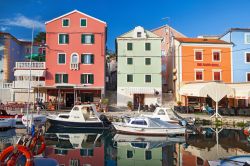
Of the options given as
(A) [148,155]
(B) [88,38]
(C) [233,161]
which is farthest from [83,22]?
(C) [233,161]

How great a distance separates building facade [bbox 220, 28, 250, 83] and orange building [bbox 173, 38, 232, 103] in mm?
902

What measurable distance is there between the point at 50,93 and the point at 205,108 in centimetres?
2189

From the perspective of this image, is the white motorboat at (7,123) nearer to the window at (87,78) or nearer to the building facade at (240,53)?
the window at (87,78)

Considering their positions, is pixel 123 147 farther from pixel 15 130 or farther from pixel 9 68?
pixel 9 68

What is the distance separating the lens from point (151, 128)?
24.3 metres

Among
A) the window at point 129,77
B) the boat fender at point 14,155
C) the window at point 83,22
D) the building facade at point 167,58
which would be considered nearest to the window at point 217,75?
the building facade at point 167,58

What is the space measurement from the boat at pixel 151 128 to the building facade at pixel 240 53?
71.6 ft

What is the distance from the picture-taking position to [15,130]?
28156 mm

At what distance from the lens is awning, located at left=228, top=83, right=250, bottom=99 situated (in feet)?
102

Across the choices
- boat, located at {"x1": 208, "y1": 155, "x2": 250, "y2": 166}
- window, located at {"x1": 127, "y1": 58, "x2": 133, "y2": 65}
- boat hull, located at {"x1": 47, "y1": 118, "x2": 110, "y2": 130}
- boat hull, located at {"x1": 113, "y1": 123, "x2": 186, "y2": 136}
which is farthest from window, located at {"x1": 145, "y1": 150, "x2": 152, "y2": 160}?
window, located at {"x1": 127, "y1": 58, "x2": 133, "y2": 65}

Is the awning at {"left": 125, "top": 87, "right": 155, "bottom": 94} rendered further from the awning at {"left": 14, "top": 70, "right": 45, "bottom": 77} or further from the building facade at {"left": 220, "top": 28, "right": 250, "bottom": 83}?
the building facade at {"left": 220, "top": 28, "right": 250, "bottom": 83}

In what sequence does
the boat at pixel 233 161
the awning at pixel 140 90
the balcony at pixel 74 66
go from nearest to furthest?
1. the boat at pixel 233 161
2. the awning at pixel 140 90
3. the balcony at pixel 74 66

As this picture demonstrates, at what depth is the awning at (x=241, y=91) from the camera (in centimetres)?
3109

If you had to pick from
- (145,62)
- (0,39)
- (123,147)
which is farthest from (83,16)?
(123,147)
